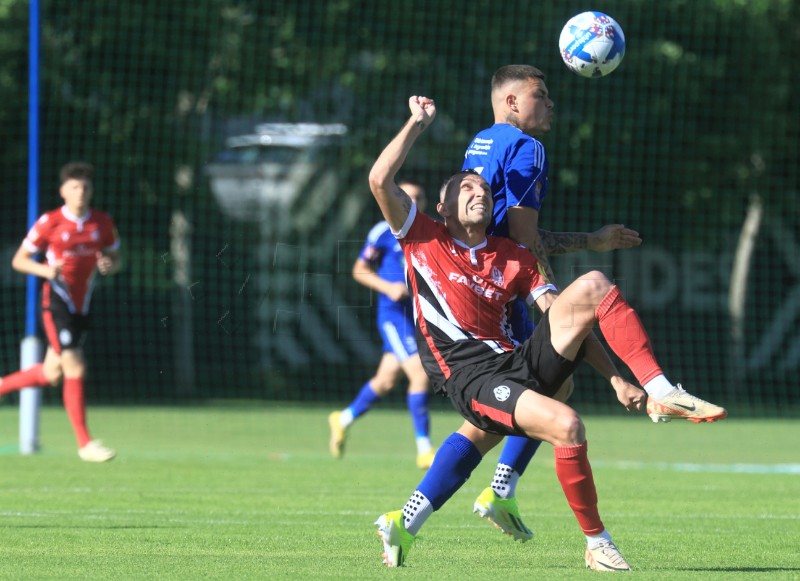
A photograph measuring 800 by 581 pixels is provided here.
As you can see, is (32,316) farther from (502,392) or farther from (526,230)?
(502,392)

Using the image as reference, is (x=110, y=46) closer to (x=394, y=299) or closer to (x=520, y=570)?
(x=394, y=299)

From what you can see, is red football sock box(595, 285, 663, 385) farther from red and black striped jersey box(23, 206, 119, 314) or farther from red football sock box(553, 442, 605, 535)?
red and black striped jersey box(23, 206, 119, 314)

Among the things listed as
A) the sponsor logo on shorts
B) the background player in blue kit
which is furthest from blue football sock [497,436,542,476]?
the sponsor logo on shorts

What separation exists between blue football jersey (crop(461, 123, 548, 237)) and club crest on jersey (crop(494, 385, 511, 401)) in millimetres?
997

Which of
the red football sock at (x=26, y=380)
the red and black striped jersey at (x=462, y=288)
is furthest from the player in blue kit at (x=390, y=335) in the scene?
the red and black striped jersey at (x=462, y=288)

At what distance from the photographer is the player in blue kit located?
12.2 m

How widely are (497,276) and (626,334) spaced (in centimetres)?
78

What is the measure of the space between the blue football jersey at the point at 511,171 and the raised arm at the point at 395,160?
708 millimetres

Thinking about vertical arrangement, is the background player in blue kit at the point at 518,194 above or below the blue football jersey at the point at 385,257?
above

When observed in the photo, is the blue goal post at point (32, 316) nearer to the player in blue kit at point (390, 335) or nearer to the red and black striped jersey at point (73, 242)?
the red and black striped jersey at point (73, 242)

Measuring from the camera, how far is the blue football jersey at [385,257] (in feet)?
41.1

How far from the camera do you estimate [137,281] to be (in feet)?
70.8

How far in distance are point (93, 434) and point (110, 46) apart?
7142mm

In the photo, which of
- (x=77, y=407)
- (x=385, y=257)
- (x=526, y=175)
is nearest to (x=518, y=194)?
(x=526, y=175)
